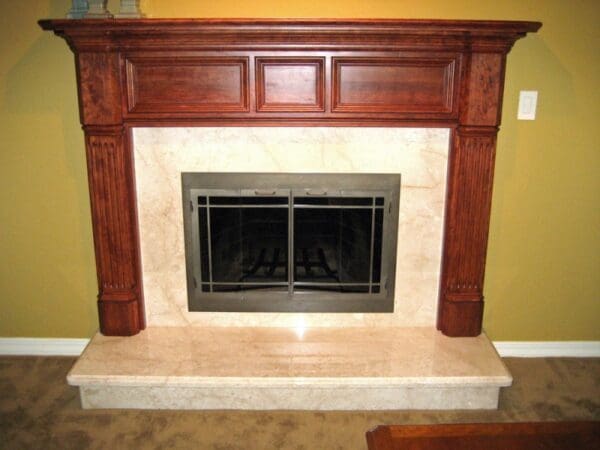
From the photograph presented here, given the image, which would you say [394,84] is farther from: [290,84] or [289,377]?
[289,377]

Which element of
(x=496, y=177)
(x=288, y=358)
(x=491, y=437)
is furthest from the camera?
(x=496, y=177)

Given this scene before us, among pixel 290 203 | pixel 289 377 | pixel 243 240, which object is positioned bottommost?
pixel 289 377

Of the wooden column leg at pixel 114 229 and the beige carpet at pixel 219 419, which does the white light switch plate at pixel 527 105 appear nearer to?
the beige carpet at pixel 219 419

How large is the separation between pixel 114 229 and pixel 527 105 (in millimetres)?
1902

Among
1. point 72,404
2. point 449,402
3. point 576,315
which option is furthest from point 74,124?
point 576,315

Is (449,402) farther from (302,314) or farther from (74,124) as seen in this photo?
(74,124)

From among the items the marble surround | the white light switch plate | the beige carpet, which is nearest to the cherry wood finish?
the beige carpet

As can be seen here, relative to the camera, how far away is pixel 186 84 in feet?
7.14

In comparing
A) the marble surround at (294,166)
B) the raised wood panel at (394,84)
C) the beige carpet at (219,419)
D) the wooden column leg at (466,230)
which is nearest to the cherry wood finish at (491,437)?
the beige carpet at (219,419)

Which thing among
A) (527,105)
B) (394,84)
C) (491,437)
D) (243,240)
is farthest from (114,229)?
(527,105)

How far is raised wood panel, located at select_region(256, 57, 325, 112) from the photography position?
215cm

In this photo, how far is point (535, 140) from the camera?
2387mm

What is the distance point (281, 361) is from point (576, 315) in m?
1.50

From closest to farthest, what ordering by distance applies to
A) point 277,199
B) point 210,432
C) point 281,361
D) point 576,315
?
point 210,432, point 281,361, point 277,199, point 576,315
